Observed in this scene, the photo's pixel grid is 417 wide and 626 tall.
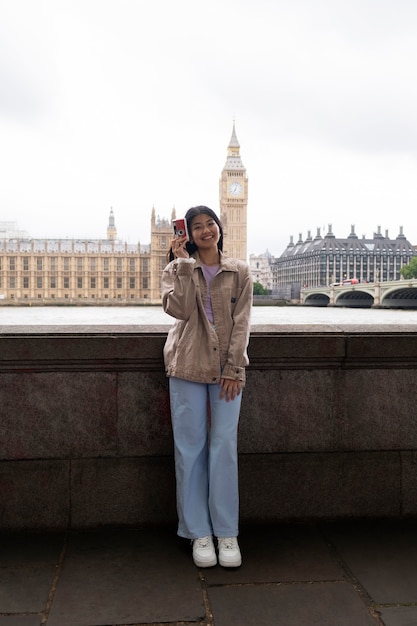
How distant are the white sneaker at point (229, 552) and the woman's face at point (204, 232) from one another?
128cm

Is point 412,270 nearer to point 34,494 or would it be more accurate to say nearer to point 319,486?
point 319,486

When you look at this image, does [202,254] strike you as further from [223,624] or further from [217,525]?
[223,624]

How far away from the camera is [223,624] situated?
85.3 inches

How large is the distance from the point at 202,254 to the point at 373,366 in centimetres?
112

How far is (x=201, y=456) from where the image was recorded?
278 centimetres

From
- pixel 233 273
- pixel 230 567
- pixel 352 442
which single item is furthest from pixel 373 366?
pixel 230 567

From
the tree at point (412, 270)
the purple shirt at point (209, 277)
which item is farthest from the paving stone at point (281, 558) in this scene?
the tree at point (412, 270)

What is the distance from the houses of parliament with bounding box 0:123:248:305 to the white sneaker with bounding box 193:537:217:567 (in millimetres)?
102438

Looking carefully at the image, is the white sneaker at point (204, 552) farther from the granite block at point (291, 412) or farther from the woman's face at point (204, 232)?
the woman's face at point (204, 232)

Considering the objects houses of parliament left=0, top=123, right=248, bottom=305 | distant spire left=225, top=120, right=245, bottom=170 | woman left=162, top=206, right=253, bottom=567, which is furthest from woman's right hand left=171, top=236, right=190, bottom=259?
distant spire left=225, top=120, right=245, bottom=170

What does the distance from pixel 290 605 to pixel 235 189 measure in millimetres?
120954

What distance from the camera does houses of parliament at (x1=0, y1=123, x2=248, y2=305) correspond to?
10612cm

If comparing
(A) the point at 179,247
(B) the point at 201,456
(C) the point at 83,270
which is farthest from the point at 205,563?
(C) the point at 83,270

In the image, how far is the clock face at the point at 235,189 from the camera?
392 ft
